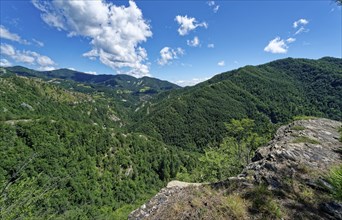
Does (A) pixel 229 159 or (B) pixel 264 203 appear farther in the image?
(A) pixel 229 159

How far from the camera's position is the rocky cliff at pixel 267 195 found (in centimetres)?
694

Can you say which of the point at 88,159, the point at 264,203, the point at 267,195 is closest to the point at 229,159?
the point at 267,195

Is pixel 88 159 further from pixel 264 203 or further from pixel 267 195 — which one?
pixel 264 203

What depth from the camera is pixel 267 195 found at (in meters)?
7.77

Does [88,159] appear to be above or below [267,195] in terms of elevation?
below

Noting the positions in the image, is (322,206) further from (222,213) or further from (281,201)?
(222,213)

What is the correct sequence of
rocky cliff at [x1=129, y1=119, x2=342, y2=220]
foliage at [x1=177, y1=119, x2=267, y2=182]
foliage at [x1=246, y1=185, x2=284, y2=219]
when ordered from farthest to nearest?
foliage at [x1=177, y1=119, x2=267, y2=182] < rocky cliff at [x1=129, y1=119, x2=342, y2=220] < foliage at [x1=246, y1=185, x2=284, y2=219]

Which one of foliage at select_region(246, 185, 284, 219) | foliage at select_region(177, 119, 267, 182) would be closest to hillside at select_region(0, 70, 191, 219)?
foliage at select_region(177, 119, 267, 182)

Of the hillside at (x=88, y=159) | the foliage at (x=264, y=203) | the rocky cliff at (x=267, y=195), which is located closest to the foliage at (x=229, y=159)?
the rocky cliff at (x=267, y=195)

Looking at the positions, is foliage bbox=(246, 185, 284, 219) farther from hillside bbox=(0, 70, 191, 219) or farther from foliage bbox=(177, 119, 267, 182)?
hillside bbox=(0, 70, 191, 219)

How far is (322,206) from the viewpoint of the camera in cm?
705

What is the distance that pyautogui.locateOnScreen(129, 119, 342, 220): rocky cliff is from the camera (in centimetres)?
694

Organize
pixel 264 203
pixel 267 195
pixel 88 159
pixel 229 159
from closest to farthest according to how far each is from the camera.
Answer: pixel 264 203 < pixel 267 195 < pixel 229 159 < pixel 88 159

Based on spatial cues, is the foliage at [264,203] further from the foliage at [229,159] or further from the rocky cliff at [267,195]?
the foliage at [229,159]
